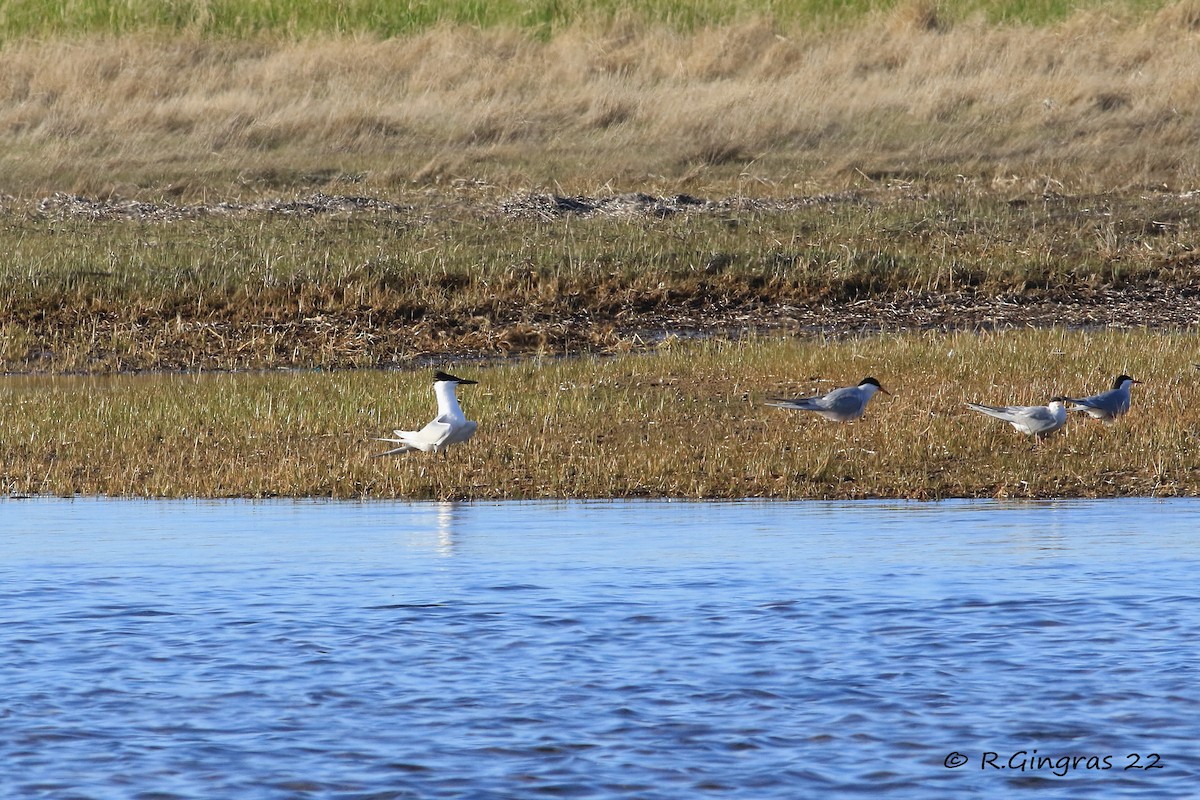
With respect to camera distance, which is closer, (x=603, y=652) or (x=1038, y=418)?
(x=603, y=652)

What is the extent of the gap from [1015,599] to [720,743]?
9.93 feet

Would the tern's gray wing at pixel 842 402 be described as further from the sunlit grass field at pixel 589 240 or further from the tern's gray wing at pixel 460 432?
the tern's gray wing at pixel 460 432

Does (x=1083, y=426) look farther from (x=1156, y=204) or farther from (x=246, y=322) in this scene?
(x=1156, y=204)

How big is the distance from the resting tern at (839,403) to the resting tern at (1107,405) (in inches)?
64.3

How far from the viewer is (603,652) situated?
9555mm

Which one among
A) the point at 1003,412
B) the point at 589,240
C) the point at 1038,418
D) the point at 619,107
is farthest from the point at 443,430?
the point at 619,107

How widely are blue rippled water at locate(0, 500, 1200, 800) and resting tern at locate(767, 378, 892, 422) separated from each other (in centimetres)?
247

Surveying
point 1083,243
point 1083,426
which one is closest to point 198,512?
point 1083,426

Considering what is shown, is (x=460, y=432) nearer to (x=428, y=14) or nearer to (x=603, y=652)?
(x=603, y=652)

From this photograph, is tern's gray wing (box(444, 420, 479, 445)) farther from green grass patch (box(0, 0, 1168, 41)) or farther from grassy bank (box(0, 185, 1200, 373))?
green grass patch (box(0, 0, 1168, 41))

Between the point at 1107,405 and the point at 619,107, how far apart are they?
23.5 m

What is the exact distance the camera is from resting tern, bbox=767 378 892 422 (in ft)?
52.0

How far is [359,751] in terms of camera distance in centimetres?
798

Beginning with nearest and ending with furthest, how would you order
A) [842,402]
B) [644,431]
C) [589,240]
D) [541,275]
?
[842,402] < [644,431] < [541,275] < [589,240]
